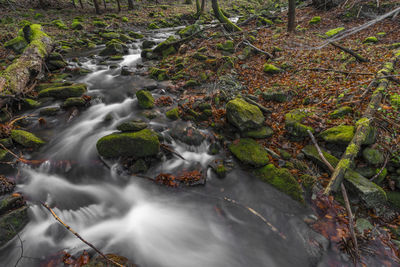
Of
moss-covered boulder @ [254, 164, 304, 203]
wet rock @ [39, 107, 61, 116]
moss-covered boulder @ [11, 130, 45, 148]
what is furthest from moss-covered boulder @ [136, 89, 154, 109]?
moss-covered boulder @ [254, 164, 304, 203]

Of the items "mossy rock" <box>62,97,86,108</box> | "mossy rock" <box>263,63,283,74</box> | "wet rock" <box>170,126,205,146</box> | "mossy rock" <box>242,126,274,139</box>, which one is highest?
"mossy rock" <box>263,63,283,74</box>

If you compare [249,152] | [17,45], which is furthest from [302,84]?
[17,45]

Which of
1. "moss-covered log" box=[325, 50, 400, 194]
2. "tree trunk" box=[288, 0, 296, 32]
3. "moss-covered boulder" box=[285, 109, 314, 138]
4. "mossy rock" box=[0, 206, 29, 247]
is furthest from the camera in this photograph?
"tree trunk" box=[288, 0, 296, 32]

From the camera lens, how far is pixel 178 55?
1052cm

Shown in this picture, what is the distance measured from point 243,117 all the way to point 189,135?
164 centimetres

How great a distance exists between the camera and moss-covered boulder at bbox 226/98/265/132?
17.0 feet

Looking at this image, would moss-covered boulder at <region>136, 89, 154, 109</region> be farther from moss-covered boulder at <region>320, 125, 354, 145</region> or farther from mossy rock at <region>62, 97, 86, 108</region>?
moss-covered boulder at <region>320, 125, 354, 145</region>

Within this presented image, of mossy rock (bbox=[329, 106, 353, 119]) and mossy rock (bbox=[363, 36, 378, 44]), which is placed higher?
mossy rock (bbox=[363, 36, 378, 44])

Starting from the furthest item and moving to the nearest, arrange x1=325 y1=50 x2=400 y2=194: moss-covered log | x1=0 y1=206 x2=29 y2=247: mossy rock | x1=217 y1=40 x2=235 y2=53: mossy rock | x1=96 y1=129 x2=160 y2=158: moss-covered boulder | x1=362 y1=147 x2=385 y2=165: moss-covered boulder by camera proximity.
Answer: x1=217 y1=40 x2=235 y2=53: mossy rock, x1=96 y1=129 x2=160 y2=158: moss-covered boulder, x1=362 y1=147 x2=385 y2=165: moss-covered boulder, x1=325 y1=50 x2=400 y2=194: moss-covered log, x1=0 y1=206 x2=29 y2=247: mossy rock

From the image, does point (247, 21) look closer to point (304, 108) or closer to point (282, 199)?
point (304, 108)

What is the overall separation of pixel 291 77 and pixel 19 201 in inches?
343

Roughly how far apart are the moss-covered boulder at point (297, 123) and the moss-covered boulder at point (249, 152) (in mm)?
992

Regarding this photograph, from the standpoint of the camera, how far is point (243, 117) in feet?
16.9

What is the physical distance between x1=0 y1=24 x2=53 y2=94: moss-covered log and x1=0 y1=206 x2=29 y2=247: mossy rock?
15.8 feet
